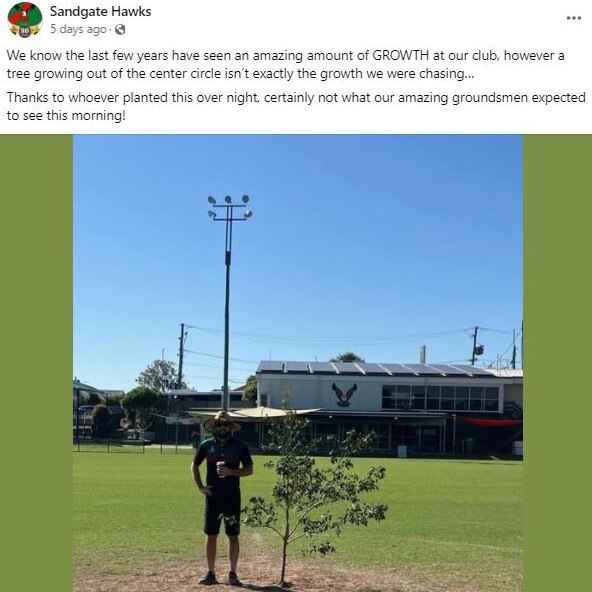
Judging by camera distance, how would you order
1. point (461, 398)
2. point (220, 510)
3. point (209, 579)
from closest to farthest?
1. point (209, 579)
2. point (220, 510)
3. point (461, 398)

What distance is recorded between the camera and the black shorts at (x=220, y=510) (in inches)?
301

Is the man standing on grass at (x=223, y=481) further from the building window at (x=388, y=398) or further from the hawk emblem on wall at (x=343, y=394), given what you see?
the building window at (x=388, y=398)

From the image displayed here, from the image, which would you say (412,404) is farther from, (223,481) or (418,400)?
(223,481)

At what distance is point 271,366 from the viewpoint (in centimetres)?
5819

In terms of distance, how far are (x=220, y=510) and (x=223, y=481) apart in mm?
308

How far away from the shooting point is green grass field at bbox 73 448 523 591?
8.86 metres

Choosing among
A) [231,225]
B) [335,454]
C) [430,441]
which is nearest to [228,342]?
[231,225]

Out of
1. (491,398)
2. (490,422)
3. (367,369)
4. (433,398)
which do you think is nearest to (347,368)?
(367,369)

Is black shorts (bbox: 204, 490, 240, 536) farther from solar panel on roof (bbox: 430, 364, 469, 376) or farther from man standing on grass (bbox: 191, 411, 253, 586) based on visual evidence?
solar panel on roof (bbox: 430, 364, 469, 376)

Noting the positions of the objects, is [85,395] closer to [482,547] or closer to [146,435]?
[146,435]

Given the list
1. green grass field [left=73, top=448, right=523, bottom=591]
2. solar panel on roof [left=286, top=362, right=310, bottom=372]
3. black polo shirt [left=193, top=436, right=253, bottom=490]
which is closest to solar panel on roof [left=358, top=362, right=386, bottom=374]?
solar panel on roof [left=286, top=362, right=310, bottom=372]
